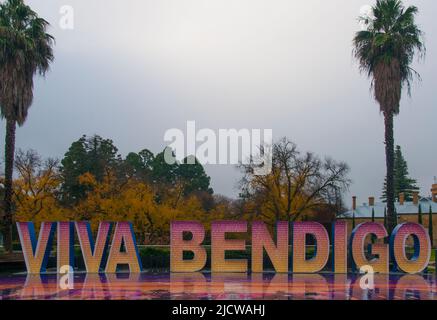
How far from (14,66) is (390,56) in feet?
64.5

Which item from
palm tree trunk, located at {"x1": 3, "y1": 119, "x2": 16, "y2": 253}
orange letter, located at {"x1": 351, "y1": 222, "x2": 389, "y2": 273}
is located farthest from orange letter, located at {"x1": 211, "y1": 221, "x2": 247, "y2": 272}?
palm tree trunk, located at {"x1": 3, "y1": 119, "x2": 16, "y2": 253}

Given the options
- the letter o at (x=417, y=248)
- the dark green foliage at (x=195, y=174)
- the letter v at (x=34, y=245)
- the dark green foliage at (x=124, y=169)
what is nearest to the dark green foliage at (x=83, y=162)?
the dark green foliage at (x=124, y=169)

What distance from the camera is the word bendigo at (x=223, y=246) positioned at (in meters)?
22.5

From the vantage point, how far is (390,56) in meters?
29.2

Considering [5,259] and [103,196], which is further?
[103,196]

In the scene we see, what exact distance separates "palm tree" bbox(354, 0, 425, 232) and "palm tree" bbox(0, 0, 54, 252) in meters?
17.7

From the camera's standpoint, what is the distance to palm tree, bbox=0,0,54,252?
28297 mm

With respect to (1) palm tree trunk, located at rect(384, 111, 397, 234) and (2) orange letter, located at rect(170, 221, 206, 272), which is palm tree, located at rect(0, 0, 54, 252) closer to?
(2) orange letter, located at rect(170, 221, 206, 272)

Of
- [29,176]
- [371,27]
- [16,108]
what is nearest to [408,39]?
[371,27]

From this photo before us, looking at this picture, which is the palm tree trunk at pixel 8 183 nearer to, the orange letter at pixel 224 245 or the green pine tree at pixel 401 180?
the orange letter at pixel 224 245

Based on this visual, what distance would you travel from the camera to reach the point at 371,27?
99.5ft

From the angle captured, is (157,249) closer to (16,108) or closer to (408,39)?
(16,108)

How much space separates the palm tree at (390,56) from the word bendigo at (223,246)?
621 cm
